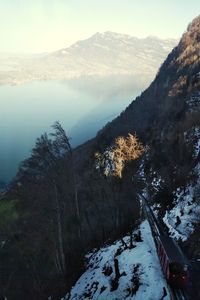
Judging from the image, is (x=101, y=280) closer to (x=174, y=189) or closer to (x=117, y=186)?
(x=174, y=189)

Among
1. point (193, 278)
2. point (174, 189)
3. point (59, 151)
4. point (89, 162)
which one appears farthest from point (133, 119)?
point (193, 278)

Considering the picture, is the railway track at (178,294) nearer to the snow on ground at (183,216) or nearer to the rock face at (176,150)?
the rock face at (176,150)

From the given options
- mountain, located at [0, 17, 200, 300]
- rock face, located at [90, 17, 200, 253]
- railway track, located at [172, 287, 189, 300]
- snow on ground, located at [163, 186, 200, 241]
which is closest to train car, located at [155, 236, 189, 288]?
railway track, located at [172, 287, 189, 300]

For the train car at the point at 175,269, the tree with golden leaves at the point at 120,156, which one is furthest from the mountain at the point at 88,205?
the train car at the point at 175,269

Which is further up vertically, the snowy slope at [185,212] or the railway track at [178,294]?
the snowy slope at [185,212]

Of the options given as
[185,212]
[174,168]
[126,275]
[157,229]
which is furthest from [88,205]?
[126,275]

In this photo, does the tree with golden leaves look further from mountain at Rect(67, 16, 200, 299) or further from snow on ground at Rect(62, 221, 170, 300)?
snow on ground at Rect(62, 221, 170, 300)
